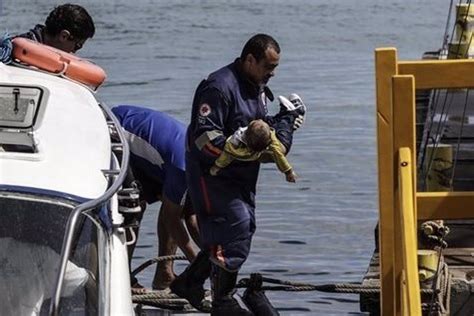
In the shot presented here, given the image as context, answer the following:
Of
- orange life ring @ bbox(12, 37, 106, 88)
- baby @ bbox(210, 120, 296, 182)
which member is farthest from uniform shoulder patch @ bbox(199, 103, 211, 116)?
orange life ring @ bbox(12, 37, 106, 88)

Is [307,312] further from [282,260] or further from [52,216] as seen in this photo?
[52,216]

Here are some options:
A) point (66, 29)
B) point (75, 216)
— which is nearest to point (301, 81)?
point (66, 29)

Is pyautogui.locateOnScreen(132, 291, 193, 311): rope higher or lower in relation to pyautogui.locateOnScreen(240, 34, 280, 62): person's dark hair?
lower

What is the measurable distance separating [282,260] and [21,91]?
9356 millimetres

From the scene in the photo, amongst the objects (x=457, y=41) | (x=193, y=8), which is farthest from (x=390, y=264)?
(x=193, y=8)

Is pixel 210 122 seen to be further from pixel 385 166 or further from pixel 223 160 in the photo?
pixel 385 166

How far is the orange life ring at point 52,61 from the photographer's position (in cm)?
775

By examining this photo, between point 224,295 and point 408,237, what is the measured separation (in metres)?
1.71

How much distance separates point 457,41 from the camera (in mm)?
16453

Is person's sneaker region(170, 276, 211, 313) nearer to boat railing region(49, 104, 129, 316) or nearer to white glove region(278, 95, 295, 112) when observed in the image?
white glove region(278, 95, 295, 112)

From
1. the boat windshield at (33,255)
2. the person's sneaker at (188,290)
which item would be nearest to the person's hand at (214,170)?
the person's sneaker at (188,290)

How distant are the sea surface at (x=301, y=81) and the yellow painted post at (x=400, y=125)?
5.75 m

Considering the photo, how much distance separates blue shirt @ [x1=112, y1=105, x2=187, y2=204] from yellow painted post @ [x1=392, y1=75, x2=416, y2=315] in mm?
2120

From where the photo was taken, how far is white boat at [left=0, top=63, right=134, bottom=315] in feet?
19.0
